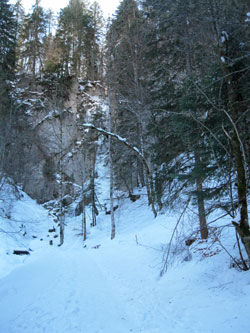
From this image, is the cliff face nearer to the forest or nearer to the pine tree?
the forest

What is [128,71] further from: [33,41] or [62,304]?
[33,41]

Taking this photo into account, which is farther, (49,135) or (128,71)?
(49,135)

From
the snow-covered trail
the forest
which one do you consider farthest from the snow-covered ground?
the forest

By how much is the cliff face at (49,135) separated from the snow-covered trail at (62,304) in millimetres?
18200

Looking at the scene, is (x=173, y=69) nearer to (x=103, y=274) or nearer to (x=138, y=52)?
(x=138, y=52)

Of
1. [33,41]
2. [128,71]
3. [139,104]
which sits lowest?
[139,104]

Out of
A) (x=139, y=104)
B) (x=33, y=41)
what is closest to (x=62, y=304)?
(x=139, y=104)

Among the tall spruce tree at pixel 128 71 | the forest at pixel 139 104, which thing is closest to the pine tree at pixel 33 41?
the forest at pixel 139 104

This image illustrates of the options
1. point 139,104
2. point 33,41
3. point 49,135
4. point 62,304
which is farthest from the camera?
point 33,41

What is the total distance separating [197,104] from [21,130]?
81.3ft

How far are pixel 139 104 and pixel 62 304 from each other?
435 inches

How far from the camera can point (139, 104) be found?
1250 cm

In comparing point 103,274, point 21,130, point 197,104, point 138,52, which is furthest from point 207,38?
point 21,130

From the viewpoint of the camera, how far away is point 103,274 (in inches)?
242
